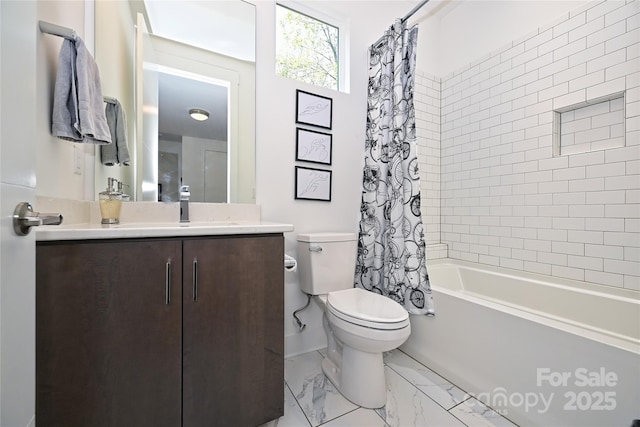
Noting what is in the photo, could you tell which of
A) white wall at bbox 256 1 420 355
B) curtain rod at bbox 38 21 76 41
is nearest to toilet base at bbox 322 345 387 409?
white wall at bbox 256 1 420 355

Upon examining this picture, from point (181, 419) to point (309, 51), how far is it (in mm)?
2273

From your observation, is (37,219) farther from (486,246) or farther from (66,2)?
(486,246)

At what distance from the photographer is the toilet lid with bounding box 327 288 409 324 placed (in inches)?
50.0

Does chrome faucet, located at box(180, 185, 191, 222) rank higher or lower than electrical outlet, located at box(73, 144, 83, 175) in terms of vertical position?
lower

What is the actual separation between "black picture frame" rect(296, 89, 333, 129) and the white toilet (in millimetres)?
809

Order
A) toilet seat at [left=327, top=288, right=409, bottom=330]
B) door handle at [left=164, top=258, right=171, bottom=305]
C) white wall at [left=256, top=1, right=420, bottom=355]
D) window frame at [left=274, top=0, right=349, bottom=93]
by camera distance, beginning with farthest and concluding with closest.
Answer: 1. window frame at [left=274, top=0, right=349, bottom=93]
2. white wall at [left=256, top=1, right=420, bottom=355]
3. toilet seat at [left=327, top=288, right=409, bottom=330]
4. door handle at [left=164, top=258, right=171, bottom=305]

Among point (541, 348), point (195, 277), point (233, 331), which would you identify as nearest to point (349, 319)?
point (233, 331)

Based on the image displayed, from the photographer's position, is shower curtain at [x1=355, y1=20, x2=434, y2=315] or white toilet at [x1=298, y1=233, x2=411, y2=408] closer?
white toilet at [x1=298, y1=233, x2=411, y2=408]

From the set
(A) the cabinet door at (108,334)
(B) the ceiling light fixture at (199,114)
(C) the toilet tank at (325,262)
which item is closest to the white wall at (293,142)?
(C) the toilet tank at (325,262)

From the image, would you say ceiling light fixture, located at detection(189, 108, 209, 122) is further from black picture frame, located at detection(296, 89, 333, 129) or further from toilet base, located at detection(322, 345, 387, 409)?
toilet base, located at detection(322, 345, 387, 409)

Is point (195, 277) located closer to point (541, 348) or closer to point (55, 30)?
point (55, 30)

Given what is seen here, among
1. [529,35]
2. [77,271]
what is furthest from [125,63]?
[529,35]

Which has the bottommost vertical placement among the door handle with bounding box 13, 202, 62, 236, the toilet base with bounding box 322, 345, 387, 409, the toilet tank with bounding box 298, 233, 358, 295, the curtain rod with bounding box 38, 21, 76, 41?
the toilet base with bounding box 322, 345, 387, 409

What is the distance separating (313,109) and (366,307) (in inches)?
53.3
